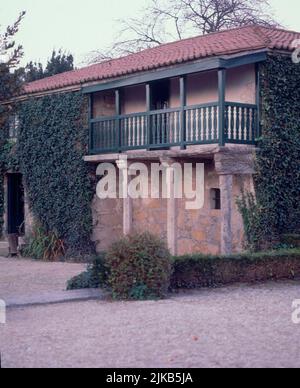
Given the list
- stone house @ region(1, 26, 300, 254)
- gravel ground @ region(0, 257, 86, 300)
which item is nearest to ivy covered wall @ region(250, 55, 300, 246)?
stone house @ region(1, 26, 300, 254)

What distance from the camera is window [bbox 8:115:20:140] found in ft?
65.7

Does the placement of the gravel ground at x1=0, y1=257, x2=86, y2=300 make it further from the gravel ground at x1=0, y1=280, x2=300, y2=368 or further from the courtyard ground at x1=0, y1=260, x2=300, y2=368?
the gravel ground at x1=0, y1=280, x2=300, y2=368

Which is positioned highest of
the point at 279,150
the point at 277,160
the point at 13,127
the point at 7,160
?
the point at 13,127

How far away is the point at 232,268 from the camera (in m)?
11.2

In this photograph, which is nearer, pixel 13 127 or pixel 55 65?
pixel 13 127

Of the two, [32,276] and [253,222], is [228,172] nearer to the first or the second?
[253,222]

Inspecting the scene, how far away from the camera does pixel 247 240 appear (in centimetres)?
1382

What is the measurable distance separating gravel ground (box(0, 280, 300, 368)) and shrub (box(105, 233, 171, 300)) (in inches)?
12.4

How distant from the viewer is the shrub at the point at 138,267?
9.52 meters

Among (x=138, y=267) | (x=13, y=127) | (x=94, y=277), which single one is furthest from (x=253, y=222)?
(x=13, y=127)

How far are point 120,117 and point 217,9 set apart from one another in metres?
18.5

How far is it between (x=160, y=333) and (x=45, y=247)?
36.7ft

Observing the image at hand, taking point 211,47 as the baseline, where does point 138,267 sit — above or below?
below

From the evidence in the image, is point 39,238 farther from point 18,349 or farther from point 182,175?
point 18,349
